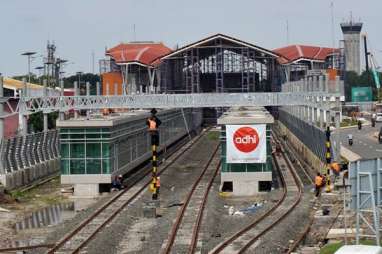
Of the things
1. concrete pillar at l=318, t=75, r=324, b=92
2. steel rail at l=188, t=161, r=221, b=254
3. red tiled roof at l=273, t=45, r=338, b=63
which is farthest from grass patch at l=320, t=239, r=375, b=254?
red tiled roof at l=273, t=45, r=338, b=63

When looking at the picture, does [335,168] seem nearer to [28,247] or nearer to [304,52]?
[28,247]

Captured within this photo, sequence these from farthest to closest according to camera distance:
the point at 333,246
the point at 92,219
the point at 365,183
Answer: the point at 92,219
the point at 333,246
the point at 365,183

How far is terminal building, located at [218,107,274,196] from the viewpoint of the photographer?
120 feet

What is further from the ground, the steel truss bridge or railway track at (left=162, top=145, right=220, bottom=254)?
the steel truss bridge

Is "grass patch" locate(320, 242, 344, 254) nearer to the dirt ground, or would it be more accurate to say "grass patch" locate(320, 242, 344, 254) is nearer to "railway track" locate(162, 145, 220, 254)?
"railway track" locate(162, 145, 220, 254)

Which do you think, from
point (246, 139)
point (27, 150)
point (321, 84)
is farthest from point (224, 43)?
point (246, 139)

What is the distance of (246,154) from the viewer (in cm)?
3666

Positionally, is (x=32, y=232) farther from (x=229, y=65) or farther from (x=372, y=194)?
(x=229, y=65)

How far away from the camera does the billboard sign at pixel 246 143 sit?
36656 mm

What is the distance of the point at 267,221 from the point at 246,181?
8394 millimetres

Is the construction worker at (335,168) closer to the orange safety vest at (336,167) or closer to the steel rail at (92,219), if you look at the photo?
the orange safety vest at (336,167)

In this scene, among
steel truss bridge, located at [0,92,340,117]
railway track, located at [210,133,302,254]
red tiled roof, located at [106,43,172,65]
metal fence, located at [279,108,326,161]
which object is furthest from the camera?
red tiled roof, located at [106,43,172,65]

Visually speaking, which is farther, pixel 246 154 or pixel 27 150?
pixel 27 150

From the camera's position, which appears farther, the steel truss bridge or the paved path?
the paved path
